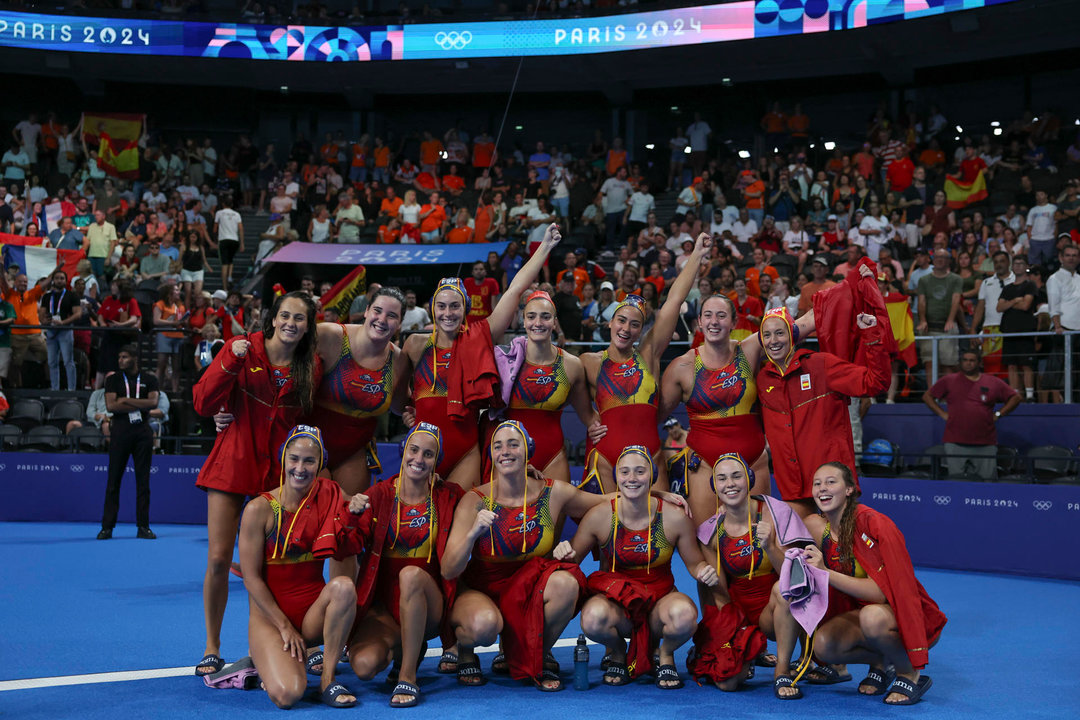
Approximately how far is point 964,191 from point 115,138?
55.9 feet

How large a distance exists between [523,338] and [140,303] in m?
10.4

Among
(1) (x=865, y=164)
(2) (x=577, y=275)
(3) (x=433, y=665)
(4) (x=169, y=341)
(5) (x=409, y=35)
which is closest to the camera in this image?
(3) (x=433, y=665)

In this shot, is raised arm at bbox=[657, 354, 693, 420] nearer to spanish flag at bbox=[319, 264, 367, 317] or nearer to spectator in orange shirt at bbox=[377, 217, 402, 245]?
spanish flag at bbox=[319, 264, 367, 317]

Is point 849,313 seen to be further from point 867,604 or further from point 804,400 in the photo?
point 867,604

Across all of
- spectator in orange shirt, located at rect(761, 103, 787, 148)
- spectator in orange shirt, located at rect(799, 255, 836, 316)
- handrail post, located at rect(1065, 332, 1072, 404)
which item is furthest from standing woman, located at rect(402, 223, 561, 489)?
spectator in orange shirt, located at rect(761, 103, 787, 148)

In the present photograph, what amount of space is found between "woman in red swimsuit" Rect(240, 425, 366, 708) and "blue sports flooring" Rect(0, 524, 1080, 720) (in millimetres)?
292

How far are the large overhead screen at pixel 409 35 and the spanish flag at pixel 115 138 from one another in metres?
2.09

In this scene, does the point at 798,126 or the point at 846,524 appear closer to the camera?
the point at 846,524

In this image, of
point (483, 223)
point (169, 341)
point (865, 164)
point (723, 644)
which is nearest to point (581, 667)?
point (723, 644)

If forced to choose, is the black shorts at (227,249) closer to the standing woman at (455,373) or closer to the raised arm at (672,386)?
the standing woman at (455,373)

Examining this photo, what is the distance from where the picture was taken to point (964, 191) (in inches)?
651

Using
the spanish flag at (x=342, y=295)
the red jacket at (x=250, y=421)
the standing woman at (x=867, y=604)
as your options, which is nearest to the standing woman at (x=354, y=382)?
the red jacket at (x=250, y=421)

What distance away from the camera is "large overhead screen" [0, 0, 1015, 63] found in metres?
19.0

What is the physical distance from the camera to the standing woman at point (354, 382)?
20.0ft
